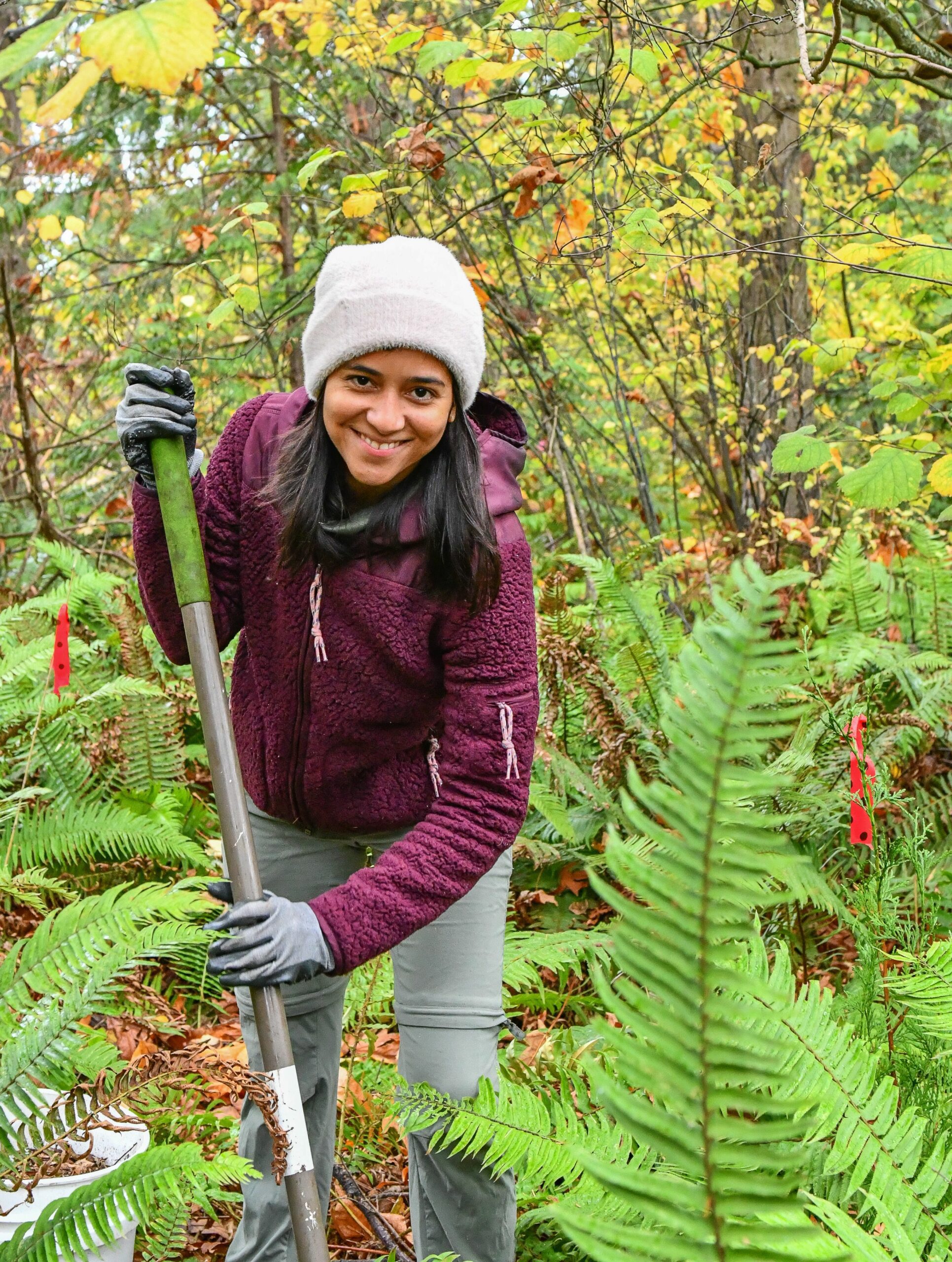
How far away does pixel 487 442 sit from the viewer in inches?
91.1

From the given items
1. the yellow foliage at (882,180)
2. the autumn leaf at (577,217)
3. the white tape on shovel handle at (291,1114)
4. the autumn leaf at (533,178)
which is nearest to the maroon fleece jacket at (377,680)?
the white tape on shovel handle at (291,1114)

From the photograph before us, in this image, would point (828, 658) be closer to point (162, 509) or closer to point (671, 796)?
point (162, 509)

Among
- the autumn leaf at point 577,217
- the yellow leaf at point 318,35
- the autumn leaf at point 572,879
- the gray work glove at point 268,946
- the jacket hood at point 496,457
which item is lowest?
the autumn leaf at point 572,879

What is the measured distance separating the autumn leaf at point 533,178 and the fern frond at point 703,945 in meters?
3.46

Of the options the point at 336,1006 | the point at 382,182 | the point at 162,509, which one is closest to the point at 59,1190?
the point at 336,1006

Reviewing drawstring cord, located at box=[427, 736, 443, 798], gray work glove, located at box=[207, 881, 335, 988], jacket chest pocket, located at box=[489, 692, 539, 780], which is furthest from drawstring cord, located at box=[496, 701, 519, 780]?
gray work glove, located at box=[207, 881, 335, 988]

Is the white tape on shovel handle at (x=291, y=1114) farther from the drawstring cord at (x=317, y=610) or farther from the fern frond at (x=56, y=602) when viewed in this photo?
the fern frond at (x=56, y=602)

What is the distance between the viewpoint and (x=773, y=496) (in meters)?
6.09

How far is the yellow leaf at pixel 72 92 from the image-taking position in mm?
1093

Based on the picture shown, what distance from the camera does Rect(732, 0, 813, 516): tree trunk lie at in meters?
5.90

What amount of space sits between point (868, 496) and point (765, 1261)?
2.65m

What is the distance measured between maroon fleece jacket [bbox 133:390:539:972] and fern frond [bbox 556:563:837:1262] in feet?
4.32

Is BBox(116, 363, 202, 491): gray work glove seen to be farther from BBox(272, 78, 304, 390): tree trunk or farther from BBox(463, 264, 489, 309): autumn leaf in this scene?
BBox(272, 78, 304, 390): tree trunk

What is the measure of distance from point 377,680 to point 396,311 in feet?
2.21
